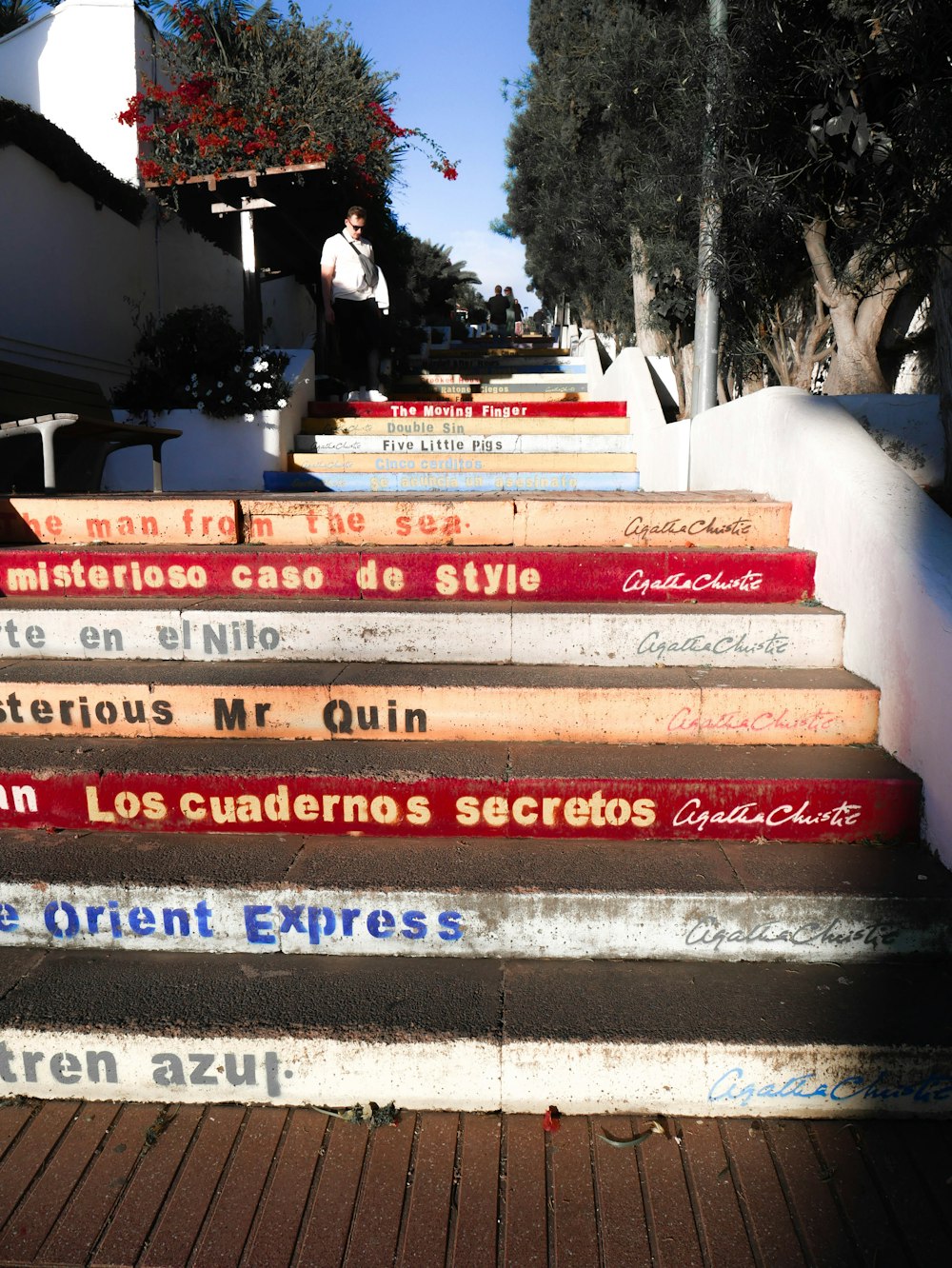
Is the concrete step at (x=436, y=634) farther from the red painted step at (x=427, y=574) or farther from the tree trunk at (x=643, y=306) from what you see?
the tree trunk at (x=643, y=306)

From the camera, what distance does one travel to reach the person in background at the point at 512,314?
24359 mm

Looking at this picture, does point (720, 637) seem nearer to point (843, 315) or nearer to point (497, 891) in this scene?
point (497, 891)

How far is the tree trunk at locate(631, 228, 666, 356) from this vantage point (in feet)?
28.6

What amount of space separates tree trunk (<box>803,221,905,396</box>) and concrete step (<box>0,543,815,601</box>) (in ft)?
6.78

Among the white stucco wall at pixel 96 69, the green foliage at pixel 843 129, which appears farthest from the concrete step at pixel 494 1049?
the white stucco wall at pixel 96 69

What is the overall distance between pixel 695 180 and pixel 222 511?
14.1 ft

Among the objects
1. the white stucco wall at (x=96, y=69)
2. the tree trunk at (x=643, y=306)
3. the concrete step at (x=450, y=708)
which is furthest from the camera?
the white stucco wall at (x=96, y=69)

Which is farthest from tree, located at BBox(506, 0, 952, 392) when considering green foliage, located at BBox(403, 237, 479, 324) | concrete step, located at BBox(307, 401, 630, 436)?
green foliage, located at BBox(403, 237, 479, 324)

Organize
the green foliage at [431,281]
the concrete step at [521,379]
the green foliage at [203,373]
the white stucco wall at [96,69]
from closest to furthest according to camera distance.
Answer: the green foliage at [203,373] < the concrete step at [521,379] < the white stucco wall at [96,69] < the green foliage at [431,281]

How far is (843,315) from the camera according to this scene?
511 centimetres

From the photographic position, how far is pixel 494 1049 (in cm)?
210

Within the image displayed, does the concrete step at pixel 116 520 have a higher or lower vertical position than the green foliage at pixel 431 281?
lower

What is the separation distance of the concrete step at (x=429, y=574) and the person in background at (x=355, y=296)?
4.85m

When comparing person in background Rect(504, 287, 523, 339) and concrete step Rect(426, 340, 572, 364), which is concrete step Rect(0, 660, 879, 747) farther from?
person in background Rect(504, 287, 523, 339)
